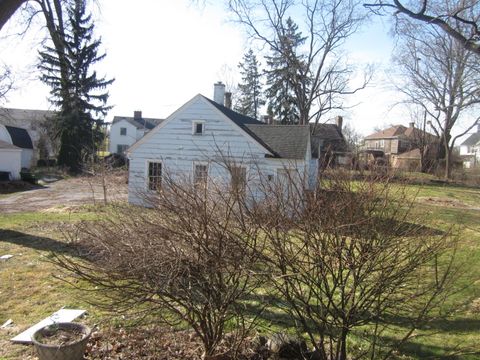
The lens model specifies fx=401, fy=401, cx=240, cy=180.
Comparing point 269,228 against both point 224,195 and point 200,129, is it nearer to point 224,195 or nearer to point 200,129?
point 224,195

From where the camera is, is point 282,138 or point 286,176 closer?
point 286,176

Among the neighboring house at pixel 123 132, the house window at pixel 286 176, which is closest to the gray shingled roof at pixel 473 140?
the neighboring house at pixel 123 132

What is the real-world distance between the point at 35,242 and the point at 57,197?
534 inches

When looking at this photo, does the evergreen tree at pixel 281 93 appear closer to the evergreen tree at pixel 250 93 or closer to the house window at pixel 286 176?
the evergreen tree at pixel 250 93

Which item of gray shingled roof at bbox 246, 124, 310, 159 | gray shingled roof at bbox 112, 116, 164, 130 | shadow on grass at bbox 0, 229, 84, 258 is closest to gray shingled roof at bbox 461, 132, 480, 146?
gray shingled roof at bbox 112, 116, 164, 130

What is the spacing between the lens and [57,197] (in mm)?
24094

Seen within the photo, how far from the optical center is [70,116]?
39906 millimetres

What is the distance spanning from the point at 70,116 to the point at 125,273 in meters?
40.3

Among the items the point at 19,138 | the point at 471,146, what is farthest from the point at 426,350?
the point at 471,146

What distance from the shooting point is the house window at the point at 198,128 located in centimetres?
1830

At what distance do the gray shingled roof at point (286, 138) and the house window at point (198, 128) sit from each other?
321 centimetres

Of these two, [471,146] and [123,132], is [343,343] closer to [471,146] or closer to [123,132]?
[123,132]

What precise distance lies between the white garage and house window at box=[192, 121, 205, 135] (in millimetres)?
20614

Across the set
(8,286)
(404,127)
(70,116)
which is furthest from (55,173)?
(404,127)
